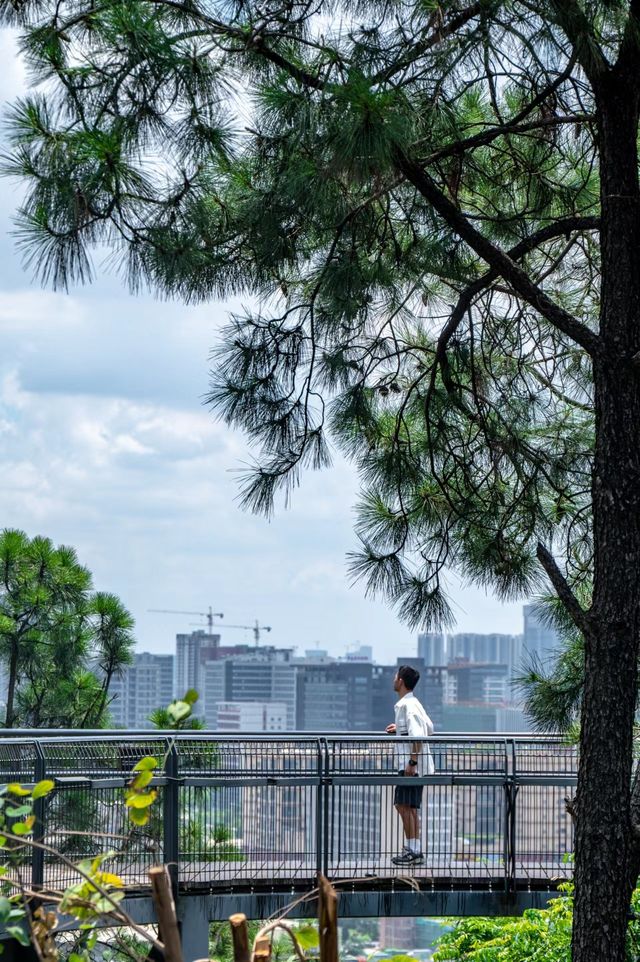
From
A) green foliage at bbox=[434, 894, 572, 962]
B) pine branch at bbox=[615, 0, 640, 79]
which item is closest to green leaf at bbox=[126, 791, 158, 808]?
pine branch at bbox=[615, 0, 640, 79]

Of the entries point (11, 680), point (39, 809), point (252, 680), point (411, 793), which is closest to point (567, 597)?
point (411, 793)

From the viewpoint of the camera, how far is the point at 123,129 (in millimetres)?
5355

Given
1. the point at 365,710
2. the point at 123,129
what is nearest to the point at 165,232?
the point at 123,129

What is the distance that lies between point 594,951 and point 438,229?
3825 millimetres

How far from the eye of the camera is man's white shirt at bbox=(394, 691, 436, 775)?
9016 millimetres

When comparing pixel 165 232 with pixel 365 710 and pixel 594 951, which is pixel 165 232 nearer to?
pixel 594 951

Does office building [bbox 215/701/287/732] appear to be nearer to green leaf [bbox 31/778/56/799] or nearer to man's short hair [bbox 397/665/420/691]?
man's short hair [bbox 397/665/420/691]

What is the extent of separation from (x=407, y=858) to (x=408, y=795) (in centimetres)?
43

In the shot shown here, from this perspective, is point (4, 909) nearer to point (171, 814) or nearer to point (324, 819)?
point (171, 814)

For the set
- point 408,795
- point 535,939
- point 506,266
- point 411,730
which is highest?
point 506,266

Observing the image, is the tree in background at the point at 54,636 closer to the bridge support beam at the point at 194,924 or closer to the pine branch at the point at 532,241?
the bridge support beam at the point at 194,924

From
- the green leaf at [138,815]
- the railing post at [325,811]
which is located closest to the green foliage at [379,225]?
the railing post at [325,811]

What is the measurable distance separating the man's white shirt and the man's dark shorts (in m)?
0.13

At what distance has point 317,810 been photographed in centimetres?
890
